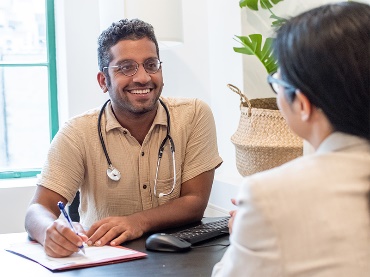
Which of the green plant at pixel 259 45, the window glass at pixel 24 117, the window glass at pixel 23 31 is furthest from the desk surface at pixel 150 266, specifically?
the window glass at pixel 23 31

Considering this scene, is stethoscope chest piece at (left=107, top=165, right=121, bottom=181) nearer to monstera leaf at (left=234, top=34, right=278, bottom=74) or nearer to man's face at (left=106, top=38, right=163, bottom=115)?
man's face at (left=106, top=38, right=163, bottom=115)

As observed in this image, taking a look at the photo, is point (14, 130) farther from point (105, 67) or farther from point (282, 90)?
point (282, 90)

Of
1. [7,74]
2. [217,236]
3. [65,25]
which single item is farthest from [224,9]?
[217,236]

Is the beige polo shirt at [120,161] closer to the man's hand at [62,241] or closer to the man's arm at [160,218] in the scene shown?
the man's arm at [160,218]

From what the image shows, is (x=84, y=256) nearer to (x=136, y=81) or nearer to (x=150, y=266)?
(x=150, y=266)

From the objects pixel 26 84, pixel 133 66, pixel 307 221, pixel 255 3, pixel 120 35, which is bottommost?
pixel 307 221

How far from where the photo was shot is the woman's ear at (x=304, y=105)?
1.05m

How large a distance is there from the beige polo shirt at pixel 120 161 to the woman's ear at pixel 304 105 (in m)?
1.14

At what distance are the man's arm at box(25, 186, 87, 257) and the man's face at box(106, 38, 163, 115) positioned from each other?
0.40 metres

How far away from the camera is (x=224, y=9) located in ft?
10.3

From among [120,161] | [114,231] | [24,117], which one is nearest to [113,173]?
[120,161]

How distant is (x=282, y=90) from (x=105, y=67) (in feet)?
4.12

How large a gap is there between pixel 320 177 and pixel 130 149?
4.16 feet

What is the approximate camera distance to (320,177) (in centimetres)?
97
